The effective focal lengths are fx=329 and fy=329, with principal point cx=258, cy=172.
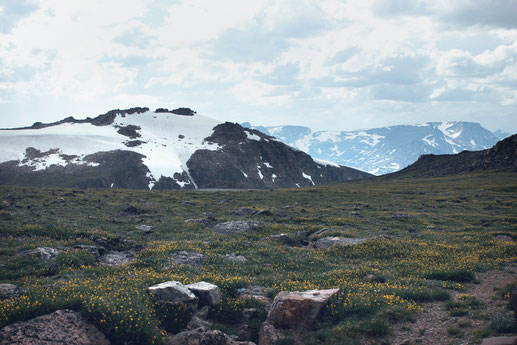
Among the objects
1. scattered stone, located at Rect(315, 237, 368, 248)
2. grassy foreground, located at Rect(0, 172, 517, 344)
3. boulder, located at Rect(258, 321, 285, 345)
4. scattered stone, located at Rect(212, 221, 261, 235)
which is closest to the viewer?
boulder, located at Rect(258, 321, 285, 345)

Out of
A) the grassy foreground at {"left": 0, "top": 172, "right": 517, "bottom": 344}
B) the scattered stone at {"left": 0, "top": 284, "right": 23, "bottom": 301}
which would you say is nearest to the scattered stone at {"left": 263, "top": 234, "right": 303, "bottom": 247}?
the grassy foreground at {"left": 0, "top": 172, "right": 517, "bottom": 344}

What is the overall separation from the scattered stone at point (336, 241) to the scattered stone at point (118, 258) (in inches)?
515

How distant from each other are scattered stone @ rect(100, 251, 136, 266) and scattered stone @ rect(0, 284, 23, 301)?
6.33 m

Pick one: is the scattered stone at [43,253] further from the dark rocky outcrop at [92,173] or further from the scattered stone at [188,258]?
the dark rocky outcrop at [92,173]

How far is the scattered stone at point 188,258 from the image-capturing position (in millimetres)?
19125

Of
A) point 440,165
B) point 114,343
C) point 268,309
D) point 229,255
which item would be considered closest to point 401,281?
point 268,309

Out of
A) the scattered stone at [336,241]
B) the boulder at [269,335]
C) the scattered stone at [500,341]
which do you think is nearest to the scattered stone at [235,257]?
the scattered stone at [336,241]

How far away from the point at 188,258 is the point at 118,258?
505 centimetres

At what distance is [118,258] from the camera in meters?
21.2

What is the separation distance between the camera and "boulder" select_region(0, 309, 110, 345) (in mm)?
9953

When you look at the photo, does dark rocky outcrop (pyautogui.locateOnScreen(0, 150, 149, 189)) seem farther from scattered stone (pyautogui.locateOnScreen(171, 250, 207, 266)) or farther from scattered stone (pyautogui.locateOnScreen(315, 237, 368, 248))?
scattered stone (pyautogui.locateOnScreen(315, 237, 368, 248))

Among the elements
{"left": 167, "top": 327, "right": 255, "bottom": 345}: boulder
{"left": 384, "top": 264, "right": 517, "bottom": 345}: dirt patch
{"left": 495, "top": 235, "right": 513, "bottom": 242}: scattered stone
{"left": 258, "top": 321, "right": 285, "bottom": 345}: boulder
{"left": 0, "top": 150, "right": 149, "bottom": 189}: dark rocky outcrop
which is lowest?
{"left": 495, "top": 235, "right": 513, "bottom": 242}: scattered stone

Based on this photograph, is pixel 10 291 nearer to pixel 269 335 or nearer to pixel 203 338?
pixel 203 338

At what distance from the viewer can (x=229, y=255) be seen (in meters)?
21.3
